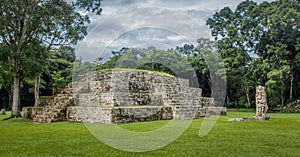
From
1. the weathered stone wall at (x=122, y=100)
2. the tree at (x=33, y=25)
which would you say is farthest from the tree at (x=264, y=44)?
the tree at (x=33, y=25)

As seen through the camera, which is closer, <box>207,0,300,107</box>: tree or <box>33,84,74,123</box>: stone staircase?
<box>33,84,74,123</box>: stone staircase

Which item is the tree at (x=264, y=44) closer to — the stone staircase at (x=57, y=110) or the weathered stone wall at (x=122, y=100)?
the weathered stone wall at (x=122, y=100)

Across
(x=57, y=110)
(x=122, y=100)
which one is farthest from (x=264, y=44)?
(x=57, y=110)

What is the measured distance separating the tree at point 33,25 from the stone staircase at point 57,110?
2.34 m

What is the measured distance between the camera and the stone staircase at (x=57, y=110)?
1220 centimetres

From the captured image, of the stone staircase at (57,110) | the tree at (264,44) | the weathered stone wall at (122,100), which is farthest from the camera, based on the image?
the tree at (264,44)

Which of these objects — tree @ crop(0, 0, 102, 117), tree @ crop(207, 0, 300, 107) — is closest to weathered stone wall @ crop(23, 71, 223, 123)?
tree @ crop(0, 0, 102, 117)

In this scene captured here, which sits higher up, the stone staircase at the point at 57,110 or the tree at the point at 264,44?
the tree at the point at 264,44

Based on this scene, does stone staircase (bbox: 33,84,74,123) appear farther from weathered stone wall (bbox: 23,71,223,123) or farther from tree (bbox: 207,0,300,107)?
tree (bbox: 207,0,300,107)

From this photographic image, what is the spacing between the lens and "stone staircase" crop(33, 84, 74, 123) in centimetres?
1220

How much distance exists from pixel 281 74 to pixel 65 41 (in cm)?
1726

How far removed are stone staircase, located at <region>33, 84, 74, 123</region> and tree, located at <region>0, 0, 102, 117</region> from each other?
7.67ft

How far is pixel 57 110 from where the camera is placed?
41.1 feet

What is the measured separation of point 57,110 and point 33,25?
487cm
